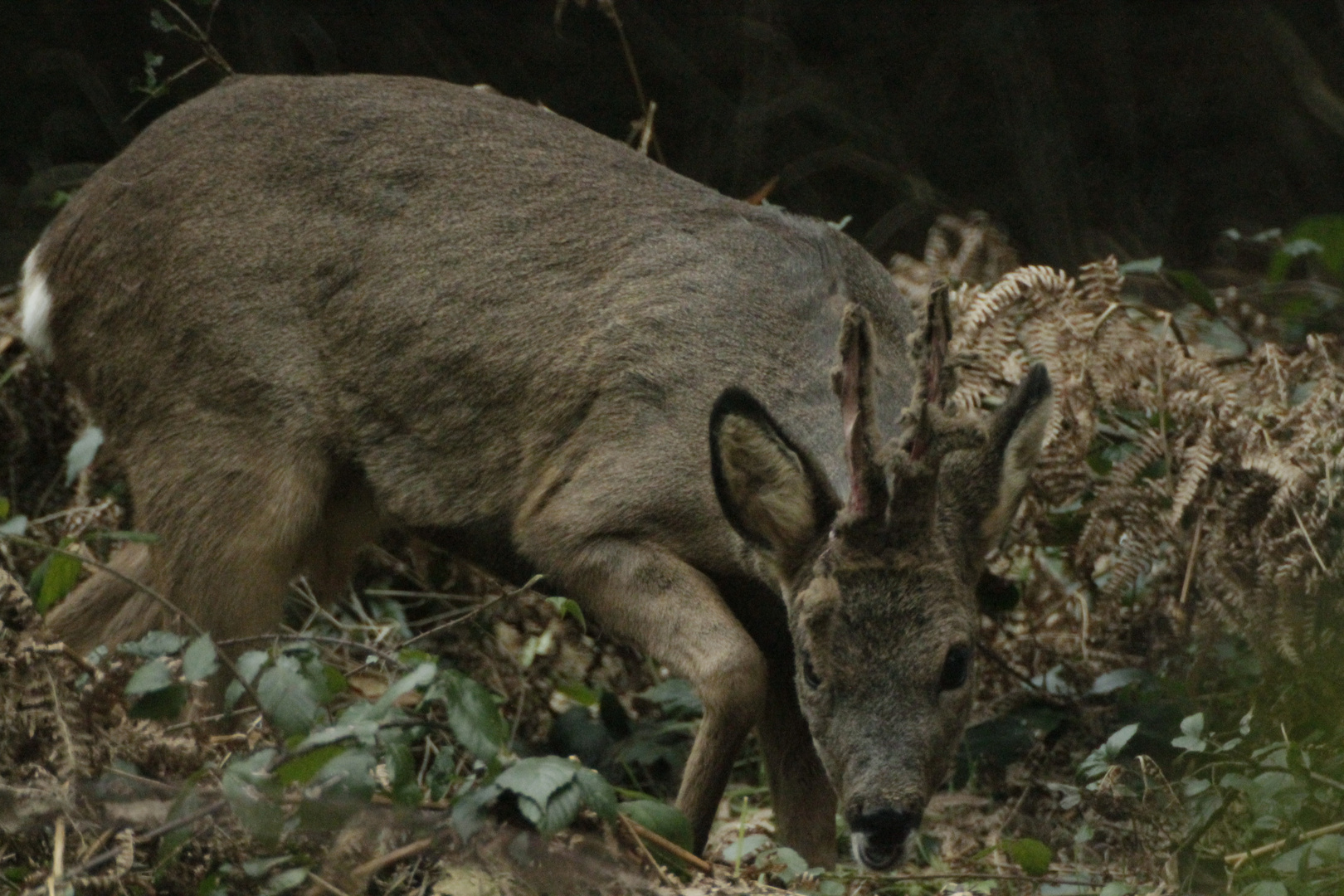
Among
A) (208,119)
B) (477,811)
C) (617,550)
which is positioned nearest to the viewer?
(477,811)

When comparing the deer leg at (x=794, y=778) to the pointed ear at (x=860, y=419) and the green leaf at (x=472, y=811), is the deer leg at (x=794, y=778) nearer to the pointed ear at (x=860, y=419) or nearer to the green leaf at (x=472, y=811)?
the pointed ear at (x=860, y=419)

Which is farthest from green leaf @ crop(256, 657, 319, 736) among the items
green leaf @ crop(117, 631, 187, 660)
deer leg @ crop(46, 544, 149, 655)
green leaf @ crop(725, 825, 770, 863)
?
deer leg @ crop(46, 544, 149, 655)

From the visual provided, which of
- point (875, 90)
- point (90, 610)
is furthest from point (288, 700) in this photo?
point (875, 90)

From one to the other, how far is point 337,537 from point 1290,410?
320 centimetres

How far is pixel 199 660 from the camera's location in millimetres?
3855

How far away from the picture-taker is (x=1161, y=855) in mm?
4789

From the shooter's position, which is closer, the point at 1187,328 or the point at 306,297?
the point at 306,297

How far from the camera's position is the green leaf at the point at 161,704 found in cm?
400

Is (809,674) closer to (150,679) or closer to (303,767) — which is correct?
(303,767)

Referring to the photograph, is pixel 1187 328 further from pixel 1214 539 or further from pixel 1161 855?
pixel 1161 855

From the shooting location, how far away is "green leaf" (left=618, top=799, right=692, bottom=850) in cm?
434

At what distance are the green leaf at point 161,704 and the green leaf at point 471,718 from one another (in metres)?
0.58

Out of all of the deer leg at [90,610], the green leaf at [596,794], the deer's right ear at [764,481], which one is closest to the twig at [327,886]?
the green leaf at [596,794]

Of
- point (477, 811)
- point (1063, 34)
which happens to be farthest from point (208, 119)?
point (1063, 34)
